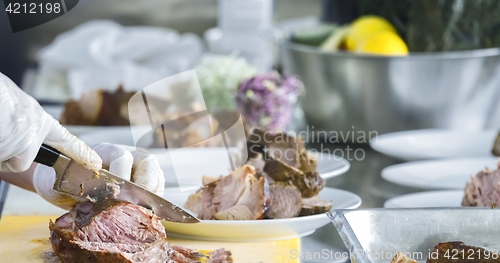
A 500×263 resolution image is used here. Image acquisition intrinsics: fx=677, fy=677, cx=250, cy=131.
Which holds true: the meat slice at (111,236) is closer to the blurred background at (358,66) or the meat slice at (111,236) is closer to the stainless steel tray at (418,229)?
the stainless steel tray at (418,229)

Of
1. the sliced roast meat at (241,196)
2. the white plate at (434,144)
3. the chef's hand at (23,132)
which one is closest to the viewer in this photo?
the chef's hand at (23,132)

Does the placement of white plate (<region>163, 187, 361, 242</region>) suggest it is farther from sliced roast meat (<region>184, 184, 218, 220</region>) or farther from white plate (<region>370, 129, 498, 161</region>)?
white plate (<region>370, 129, 498, 161</region>)

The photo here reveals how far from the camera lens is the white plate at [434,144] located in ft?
4.67

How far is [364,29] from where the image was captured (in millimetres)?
1660

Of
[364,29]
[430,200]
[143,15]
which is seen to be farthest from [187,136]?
[143,15]

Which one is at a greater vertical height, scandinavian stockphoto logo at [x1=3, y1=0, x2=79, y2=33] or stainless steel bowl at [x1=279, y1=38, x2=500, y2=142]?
scandinavian stockphoto logo at [x1=3, y1=0, x2=79, y2=33]

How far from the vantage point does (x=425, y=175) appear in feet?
4.22

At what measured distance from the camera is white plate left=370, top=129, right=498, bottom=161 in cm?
142

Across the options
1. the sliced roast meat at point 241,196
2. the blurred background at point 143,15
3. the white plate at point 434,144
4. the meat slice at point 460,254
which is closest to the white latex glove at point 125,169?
the sliced roast meat at point 241,196

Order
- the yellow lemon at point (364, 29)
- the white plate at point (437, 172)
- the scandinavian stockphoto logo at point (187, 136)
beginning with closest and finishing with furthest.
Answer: the scandinavian stockphoto logo at point (187, 136) < the white plate at point (437, 172) < the yellow lemon at point (364, 29)

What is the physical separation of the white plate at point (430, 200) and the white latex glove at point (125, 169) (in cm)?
42

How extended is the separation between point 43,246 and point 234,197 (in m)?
0.27

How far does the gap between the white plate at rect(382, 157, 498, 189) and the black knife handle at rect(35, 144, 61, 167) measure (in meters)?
0.65

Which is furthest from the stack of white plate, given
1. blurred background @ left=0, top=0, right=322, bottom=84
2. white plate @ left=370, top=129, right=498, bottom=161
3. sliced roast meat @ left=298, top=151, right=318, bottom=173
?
blurred background @ left=0, top=0, right=322, bottom=84
